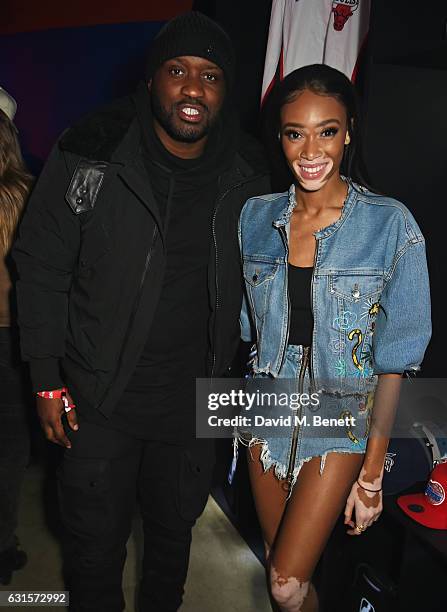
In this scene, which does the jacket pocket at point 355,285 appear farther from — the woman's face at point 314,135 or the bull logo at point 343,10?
the bull logo at point 343,10

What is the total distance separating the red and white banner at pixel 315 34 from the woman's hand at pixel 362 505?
180 cm

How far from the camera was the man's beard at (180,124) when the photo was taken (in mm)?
1883

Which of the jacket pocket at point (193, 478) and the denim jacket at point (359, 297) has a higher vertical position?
the denim jacket at point (359, 297)

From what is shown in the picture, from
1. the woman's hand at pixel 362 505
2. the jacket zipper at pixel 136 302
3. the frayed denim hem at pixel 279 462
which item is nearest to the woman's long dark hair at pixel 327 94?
the jacket zipper at pixel 136 302

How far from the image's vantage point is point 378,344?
1.72 meters

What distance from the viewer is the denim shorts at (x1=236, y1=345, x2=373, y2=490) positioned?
1.77m

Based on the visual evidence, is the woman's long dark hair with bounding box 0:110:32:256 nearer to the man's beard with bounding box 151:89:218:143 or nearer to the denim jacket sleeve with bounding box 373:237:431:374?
the man's beard with bounding box 151:89:218:143

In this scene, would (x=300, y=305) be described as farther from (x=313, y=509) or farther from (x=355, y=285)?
(x=313, y=509)

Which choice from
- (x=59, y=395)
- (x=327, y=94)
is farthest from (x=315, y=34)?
(x=59, y=395)

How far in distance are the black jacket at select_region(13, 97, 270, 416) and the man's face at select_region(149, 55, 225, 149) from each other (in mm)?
Answer: 147

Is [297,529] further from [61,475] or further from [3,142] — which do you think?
[3,142]

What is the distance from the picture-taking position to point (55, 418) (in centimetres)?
202

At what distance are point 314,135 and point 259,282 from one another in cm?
48

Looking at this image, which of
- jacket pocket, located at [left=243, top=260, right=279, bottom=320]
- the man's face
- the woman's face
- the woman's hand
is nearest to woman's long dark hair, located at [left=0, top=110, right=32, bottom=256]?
the man's face
